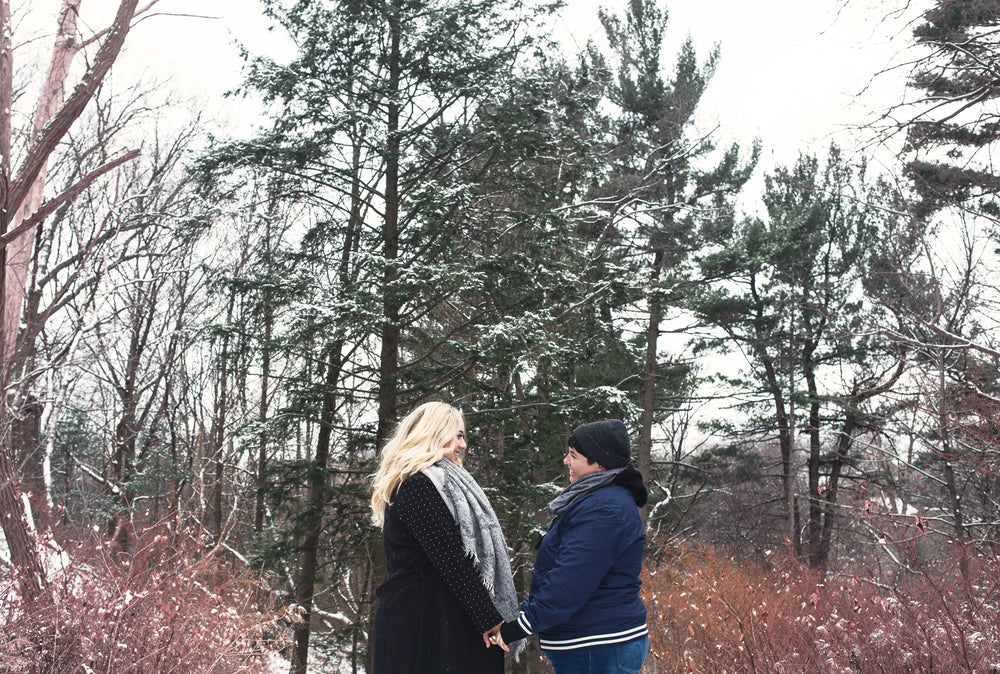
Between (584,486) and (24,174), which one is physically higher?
(24,174)

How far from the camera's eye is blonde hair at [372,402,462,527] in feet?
9.16

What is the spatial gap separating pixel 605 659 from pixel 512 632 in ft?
1.15

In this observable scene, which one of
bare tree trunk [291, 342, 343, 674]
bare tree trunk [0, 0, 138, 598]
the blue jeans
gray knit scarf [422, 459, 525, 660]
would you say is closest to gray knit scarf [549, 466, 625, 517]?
gray knit scarf [422, 459, 525, 660]

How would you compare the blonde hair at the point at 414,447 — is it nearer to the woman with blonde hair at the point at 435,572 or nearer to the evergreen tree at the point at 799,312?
the woman with blonde hair at the point at 435,572

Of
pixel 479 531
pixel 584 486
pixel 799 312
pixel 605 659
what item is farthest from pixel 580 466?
pixel 799 312

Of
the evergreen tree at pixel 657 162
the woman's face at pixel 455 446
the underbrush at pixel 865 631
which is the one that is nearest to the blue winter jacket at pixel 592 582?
the woman's face at pixel 455 446

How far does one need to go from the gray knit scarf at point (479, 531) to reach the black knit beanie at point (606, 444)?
0.46m

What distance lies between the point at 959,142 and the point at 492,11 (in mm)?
5648

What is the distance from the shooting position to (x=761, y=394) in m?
16.0

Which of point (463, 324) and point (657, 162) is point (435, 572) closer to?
point (463, 324)

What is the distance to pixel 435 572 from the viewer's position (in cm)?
275

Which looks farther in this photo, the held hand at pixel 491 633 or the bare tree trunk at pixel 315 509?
the bare tree trunk at pixel 315 509

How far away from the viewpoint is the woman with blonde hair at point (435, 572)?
8.76 ft

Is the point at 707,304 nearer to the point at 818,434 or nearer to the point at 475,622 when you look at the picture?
the point at 818,434
